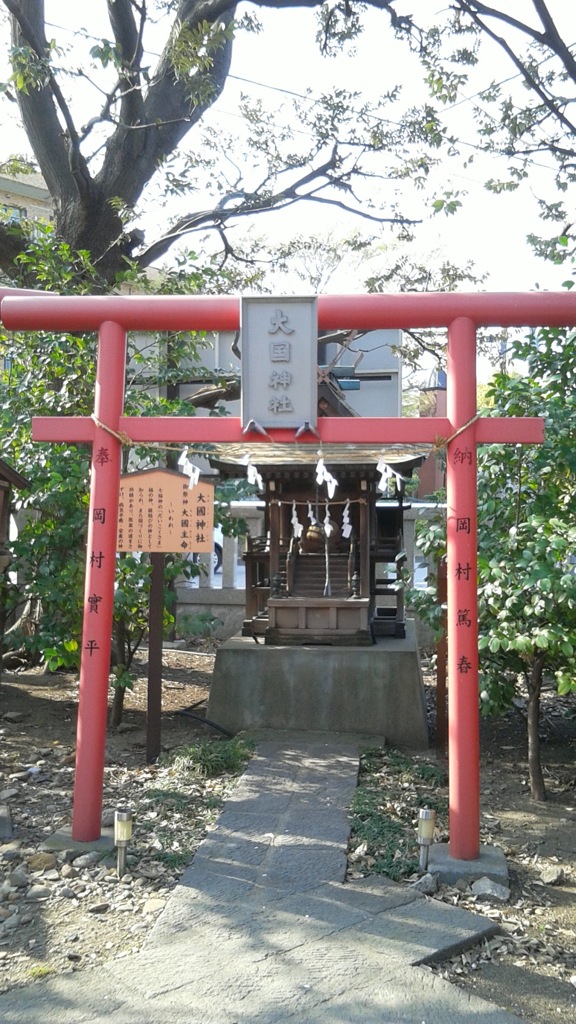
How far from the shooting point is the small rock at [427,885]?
15.1 feet

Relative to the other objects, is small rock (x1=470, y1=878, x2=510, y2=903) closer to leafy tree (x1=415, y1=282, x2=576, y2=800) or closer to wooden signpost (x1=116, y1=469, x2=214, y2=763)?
leafy tree (x1=415, y1=282, x2=576, y2=800)

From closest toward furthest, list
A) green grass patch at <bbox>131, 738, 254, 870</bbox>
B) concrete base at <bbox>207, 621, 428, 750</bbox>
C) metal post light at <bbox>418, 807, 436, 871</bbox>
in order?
metal post light at <bbox>418, 807, 436, 871</bbox>, green grass patch at <bbox>131, 738, 254, 870</bbox>, concrete base at <bbox>207, 621, 428, 750</bbox>

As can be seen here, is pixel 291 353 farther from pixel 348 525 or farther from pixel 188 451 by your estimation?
pixel 348 525

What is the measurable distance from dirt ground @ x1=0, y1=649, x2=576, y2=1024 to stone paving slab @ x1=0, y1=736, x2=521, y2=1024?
0.52 ft

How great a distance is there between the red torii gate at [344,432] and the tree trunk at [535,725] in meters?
1.52

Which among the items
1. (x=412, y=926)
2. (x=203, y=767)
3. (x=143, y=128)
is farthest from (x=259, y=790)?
(x=143, y=128)

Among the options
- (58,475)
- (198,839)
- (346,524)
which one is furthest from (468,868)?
(58,475)

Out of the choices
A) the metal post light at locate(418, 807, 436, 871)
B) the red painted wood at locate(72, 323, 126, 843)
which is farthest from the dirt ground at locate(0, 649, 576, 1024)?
the red painted wood at locate(72, 323, 126, 843)

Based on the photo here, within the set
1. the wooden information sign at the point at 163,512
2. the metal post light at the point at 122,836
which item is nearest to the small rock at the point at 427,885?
the metal post light at the point at 122,836

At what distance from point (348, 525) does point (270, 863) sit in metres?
3.77

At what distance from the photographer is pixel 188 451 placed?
554cm

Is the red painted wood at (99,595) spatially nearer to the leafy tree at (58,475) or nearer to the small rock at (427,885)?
the small rock at (427,885)

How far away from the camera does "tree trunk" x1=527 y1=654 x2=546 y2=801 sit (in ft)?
20.6

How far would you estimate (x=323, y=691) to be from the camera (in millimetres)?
8109
